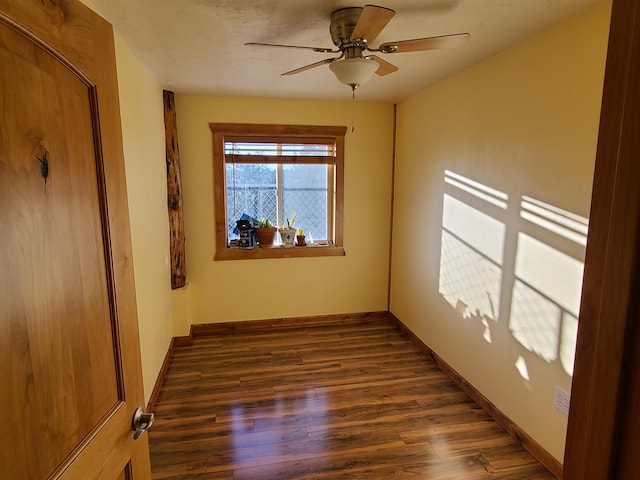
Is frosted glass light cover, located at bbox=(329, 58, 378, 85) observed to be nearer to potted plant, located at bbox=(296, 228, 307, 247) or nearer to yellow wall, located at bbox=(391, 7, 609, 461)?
yellow wall, located at bbox=(391, 7, 609, 461)

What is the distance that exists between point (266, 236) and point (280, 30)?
7.22 feet

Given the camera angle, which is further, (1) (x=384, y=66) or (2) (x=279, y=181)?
(2) (x=279, y=181)

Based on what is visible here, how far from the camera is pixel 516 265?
7.50ft

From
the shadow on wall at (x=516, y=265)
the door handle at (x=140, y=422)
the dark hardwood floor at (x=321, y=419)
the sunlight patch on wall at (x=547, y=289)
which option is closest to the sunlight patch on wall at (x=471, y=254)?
the shadow on wall at (x=516, y=265)

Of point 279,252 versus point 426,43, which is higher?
point 426,43

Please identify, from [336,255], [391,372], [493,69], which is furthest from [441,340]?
[493,69]

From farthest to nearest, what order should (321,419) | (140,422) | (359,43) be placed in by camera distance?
(321,419) → (359,43) → (140,422)

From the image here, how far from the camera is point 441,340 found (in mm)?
3205

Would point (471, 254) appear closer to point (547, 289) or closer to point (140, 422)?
point (547, 289)

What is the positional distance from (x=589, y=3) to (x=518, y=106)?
0.60m

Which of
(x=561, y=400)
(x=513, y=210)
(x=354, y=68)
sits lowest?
(x=561, y=400)

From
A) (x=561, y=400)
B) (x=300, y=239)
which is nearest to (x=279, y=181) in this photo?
(x=300, y=239)

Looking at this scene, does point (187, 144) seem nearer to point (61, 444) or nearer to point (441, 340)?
point (441, 340)

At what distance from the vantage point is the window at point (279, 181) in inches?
148
